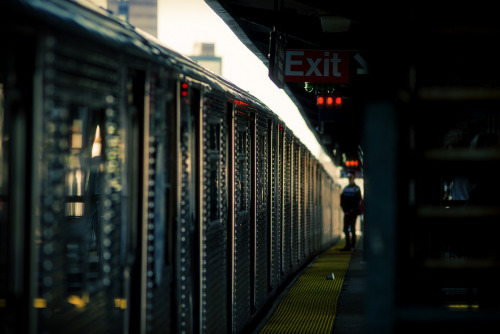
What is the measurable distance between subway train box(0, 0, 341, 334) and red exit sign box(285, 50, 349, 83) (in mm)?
3557

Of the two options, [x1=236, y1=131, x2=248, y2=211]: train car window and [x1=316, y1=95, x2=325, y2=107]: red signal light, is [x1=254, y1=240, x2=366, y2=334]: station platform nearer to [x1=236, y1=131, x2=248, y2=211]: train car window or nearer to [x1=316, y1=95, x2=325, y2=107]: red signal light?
[x1=236, y1=131, x2=248, y2=211]: train car window

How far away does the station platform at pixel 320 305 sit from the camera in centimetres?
635

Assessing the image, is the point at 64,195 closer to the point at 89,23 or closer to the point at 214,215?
the point at 89,23

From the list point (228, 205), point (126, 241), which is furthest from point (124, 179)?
point (228, 205)

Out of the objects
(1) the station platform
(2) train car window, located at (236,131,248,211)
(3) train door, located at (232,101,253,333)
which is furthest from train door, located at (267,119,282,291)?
(2) train car window, located at (236,131,248,211)

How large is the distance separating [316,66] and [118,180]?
23.2 ft

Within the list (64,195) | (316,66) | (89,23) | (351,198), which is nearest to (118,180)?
(64,195)

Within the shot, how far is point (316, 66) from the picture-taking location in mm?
9781

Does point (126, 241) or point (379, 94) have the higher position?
point (379, 94)

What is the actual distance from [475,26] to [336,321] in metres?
4.96

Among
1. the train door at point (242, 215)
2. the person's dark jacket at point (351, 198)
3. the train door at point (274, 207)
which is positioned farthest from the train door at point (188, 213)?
the person's dark jacket at point (351, 198)

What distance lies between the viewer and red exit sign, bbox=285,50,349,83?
966 centimetres

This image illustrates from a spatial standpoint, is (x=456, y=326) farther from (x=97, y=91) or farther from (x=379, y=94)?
(x=97, y=91)

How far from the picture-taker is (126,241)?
309 cm
